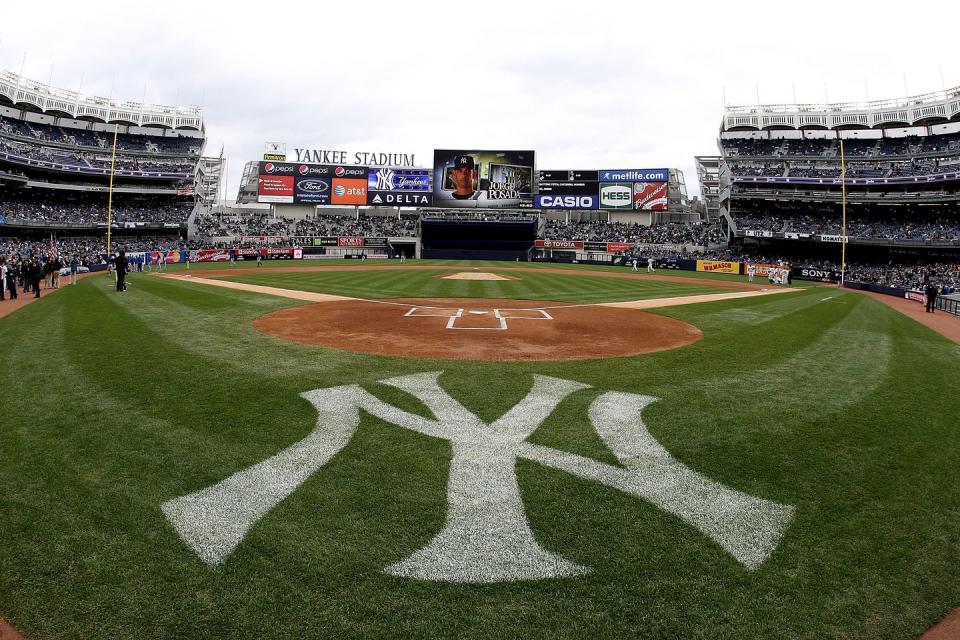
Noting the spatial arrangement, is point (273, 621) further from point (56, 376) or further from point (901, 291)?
point (901, 291)

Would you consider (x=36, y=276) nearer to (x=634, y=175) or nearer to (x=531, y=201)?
(x=531, y=201)

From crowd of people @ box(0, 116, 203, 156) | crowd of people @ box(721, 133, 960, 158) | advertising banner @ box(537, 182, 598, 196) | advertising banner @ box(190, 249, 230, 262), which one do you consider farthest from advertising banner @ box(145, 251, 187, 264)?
crowd of people @ box(721, 133, 960, 158)

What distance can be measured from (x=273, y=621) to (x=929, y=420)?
8848mm

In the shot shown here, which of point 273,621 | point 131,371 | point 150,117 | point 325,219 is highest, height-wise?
point 150,117

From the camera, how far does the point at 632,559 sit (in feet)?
13.2

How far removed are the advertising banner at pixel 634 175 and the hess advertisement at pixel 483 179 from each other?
38.8 ft

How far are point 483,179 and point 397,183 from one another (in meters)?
13.5

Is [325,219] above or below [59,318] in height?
above

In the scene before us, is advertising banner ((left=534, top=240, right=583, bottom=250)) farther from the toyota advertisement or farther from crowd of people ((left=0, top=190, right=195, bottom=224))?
crowd of people ((left=0, top=190, right=195, bottom=224))

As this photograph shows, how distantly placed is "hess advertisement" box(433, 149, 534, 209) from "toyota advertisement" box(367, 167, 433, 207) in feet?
10.6

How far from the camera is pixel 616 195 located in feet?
257

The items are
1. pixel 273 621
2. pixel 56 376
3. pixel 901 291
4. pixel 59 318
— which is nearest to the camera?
pixel 273 621

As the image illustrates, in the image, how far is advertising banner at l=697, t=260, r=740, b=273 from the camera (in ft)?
187

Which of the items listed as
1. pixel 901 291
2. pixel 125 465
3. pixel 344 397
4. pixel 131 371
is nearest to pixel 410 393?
pixel 344 397
